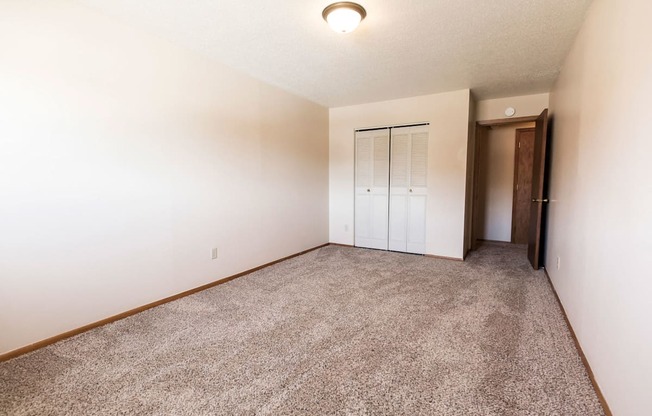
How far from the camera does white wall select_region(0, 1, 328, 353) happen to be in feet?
6.33

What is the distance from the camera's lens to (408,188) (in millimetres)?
4598

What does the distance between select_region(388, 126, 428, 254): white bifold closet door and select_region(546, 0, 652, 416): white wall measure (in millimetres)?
2057

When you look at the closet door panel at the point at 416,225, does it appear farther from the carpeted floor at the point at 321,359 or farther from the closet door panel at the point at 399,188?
the carpeted floor at the point at 321,359

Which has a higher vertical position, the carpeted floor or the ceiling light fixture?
the ceiling light fixture

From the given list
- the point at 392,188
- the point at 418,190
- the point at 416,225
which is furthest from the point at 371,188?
the point at 416,225

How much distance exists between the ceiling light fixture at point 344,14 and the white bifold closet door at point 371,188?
264 centimetres

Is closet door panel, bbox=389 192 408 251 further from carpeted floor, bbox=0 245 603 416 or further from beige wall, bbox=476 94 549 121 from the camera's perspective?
beige wall, bbox=476 94 549 121

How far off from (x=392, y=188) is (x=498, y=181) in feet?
7.38

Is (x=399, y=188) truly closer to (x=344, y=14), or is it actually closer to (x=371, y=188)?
(x=371, y=188)

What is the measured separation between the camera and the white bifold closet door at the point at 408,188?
4.47 metres

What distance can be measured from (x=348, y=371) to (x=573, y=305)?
179 centimetres

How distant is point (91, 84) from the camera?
7.32 feet

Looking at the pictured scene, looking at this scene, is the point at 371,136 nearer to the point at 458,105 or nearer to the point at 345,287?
the point at 458,105

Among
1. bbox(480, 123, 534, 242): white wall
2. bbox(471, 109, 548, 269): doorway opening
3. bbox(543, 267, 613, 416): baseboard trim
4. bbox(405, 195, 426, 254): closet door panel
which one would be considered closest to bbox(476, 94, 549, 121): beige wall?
bbox(471, 109, 548, 269): doorway opening
